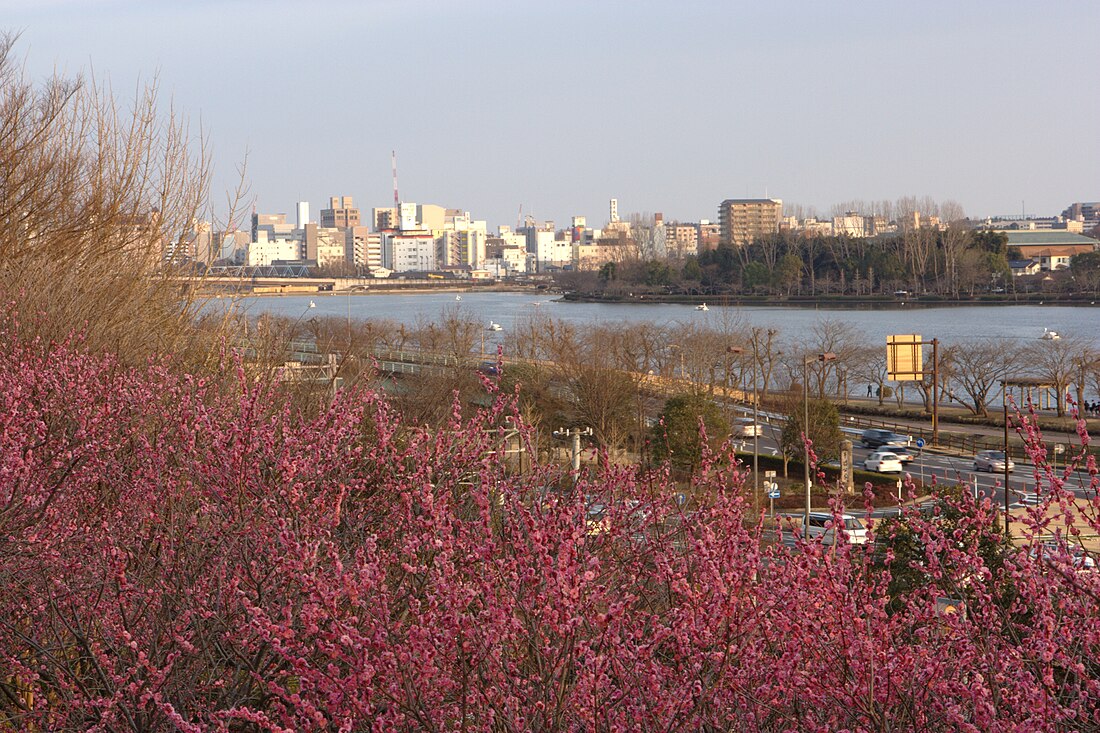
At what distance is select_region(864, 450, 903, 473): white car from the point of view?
65.3 ft

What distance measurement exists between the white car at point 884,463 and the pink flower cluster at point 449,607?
1638 centimetres

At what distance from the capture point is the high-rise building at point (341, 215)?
609 ft

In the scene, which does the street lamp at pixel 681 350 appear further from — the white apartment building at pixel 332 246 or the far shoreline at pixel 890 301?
the white apartment building at pixel 332 246

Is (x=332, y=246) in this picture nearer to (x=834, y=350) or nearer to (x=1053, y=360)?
(x=834, y=350)

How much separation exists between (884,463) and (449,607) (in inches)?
730

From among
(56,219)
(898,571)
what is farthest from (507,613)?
(56,219)

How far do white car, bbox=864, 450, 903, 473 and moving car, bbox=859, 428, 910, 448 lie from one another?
1.64 metres

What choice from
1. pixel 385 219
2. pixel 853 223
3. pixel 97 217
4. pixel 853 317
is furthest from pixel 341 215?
pixel 97 217

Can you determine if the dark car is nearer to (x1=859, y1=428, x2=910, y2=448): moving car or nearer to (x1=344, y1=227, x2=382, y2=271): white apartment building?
(x1=859, y1=428, x2=910, y2=448): moving car

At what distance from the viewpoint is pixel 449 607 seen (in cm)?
230

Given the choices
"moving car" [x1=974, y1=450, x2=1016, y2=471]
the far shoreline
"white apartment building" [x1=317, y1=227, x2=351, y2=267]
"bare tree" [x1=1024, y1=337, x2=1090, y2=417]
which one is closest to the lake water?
the far shoreline

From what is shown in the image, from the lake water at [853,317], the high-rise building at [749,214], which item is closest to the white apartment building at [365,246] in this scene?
the high-rise building at [749,214]

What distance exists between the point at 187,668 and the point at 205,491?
79 centimetres

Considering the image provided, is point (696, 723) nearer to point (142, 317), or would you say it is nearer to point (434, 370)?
point (142, 317)
